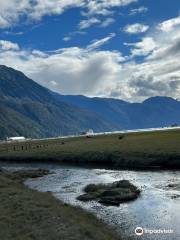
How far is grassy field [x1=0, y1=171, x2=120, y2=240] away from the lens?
92.8ft

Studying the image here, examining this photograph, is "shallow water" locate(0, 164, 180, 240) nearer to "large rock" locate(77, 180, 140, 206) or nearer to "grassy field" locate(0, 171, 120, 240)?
"large rock" locate(77, 180, 140, 206)

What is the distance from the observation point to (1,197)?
1674 inches

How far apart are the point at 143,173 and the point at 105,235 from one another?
4057cm

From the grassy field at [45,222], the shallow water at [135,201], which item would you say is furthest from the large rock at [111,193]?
the grassy field at [45,222]

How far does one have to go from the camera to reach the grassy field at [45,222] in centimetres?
2828

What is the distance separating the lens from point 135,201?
45.7 metres

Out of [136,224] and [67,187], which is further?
[67,187]

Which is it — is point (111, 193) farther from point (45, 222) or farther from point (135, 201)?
point (45, 222)

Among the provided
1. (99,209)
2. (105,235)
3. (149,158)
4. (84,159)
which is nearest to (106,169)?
(149,158)

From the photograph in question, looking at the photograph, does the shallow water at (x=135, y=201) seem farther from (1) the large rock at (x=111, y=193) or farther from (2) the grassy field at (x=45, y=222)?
(2) the grassy field at (x=45, y=222)

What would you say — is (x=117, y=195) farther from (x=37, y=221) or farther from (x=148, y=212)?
(x=37, y=221)

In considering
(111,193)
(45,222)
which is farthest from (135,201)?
(45,222)

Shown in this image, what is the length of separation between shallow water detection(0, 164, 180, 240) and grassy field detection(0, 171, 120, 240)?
306 cm

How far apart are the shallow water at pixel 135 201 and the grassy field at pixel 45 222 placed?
3.06m
